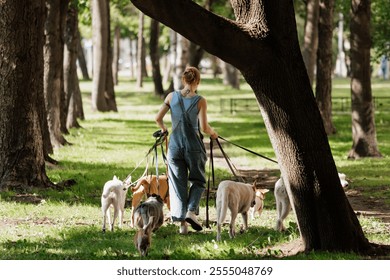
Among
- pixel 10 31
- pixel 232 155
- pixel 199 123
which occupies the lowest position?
pixel 232 155

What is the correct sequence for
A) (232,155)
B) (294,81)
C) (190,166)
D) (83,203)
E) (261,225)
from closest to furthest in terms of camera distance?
(294,81) → (190,166) → (261,225) → (83,203) → (232,155)

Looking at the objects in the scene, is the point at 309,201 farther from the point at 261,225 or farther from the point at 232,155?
the point at 232,155

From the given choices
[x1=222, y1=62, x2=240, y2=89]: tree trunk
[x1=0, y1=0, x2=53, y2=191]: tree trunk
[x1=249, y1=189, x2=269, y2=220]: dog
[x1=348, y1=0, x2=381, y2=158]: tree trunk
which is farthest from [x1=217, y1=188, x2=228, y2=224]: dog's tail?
[x1=222, y1=62, x2=240, y2=89]: tree trunk

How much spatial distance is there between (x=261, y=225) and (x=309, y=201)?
9.32ft

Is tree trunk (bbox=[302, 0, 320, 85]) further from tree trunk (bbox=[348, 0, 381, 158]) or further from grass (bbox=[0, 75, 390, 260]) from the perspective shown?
tree trunk (bbox=[348, 0, 381, 158])

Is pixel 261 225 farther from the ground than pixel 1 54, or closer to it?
closer to it

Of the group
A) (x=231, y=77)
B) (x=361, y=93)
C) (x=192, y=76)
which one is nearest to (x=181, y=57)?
(x=361, y=93)

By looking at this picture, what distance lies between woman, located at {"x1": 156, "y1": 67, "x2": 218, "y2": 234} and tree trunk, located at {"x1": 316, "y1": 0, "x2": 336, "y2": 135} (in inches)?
751

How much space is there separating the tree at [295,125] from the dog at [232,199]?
90cm

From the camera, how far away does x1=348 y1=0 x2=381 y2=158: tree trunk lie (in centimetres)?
2606

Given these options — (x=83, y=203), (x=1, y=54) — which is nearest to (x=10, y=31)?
(x=1, y=54)

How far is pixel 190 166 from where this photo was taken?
42.4 ft

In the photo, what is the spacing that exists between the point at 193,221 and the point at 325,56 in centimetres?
1959
